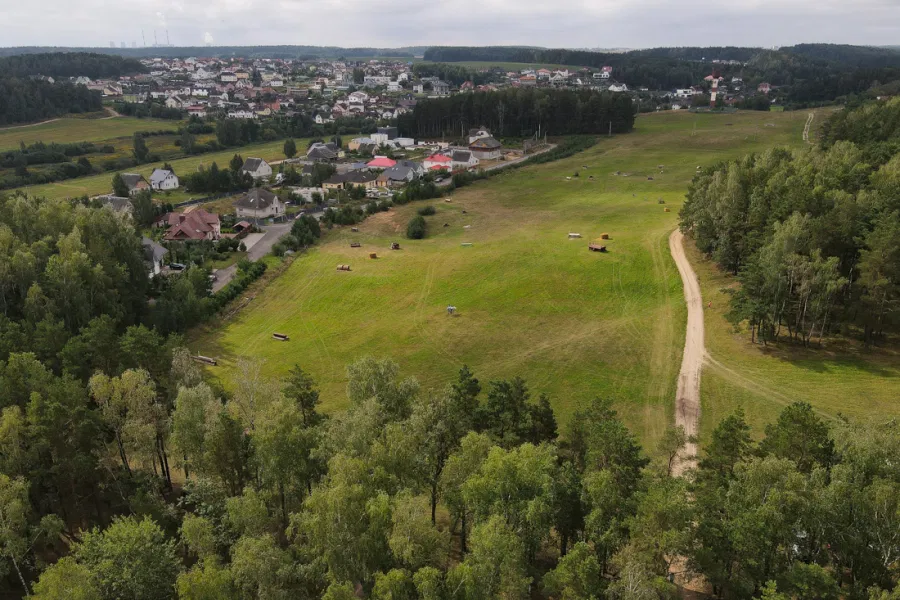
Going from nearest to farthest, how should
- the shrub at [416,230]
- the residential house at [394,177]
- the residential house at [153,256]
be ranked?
the residential house at [153,256] → the shrub at [416,230] → the residential house at [394,177]

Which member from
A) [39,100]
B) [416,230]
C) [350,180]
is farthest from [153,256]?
[39,100]

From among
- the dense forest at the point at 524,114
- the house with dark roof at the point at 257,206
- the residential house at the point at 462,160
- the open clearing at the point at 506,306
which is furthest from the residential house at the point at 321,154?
the open clearing at the point at 506,306

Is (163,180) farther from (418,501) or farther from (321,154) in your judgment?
(418,501)

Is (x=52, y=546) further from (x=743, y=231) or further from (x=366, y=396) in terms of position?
(x=743, y=231)

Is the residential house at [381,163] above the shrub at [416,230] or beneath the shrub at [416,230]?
above

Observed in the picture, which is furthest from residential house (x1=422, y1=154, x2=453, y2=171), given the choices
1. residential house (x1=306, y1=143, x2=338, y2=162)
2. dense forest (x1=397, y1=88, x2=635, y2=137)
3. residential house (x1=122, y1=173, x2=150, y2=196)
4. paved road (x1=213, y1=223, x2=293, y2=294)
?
residential house (x1=122, y1=173, x2=150, y2=196)

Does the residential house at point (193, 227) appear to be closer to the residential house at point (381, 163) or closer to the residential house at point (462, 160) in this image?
the residential house at point (381, 163)
